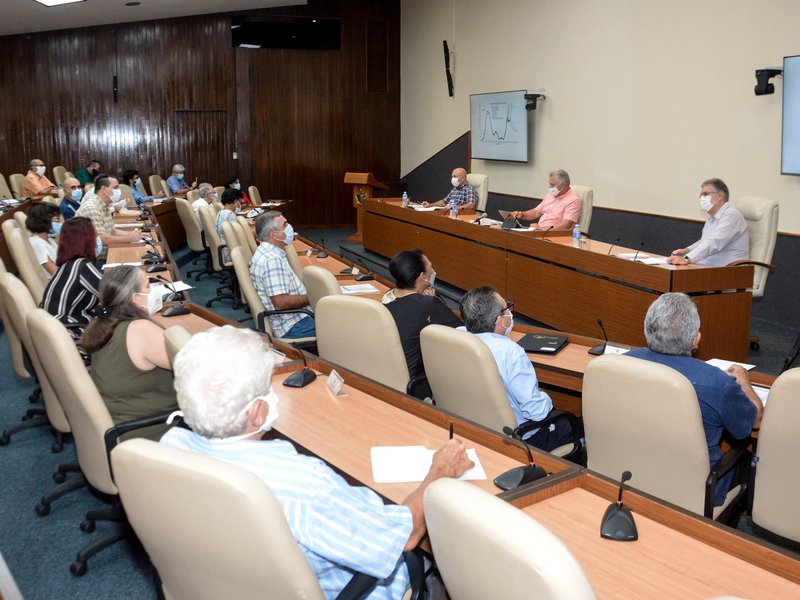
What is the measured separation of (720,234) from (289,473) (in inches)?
189

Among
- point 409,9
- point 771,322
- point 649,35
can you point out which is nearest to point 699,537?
point 771,322

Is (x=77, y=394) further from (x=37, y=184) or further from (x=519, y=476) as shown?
(x=37, y=184)

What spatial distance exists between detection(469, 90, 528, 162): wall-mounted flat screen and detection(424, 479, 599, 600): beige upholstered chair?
8970 mm

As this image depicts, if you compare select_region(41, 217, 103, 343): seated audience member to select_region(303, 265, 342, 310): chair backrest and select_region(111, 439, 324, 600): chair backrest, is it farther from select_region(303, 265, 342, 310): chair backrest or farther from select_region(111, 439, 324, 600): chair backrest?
select_region(111, 439, 324, 600): chair backrest

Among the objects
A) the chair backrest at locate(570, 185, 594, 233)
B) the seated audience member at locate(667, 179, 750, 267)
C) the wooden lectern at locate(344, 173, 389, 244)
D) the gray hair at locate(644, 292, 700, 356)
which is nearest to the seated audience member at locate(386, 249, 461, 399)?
the gray hair at locate(644, 292, 700, 356)

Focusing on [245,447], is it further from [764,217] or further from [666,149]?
[666,149]

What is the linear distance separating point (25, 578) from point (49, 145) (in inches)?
483

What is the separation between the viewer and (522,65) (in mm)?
9875

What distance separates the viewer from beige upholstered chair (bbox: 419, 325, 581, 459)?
2.67 metres

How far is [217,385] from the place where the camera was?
64.4 inches

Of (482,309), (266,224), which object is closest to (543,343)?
(482,309)

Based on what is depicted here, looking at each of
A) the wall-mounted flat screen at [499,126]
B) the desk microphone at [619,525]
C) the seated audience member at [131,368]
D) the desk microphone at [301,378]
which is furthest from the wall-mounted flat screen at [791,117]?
the seated audience member at [131,368]

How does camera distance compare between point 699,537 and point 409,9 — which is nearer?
point 699,537

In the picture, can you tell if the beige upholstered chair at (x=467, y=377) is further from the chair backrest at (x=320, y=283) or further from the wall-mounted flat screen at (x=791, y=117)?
the wall-mounted flat screen at (x=791, y=117)
